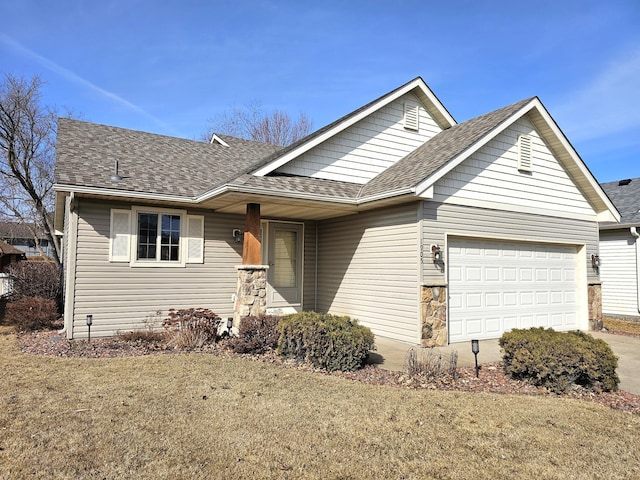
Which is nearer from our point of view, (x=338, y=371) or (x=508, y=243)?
(x=338, y=371)

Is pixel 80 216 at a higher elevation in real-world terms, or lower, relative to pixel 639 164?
lower

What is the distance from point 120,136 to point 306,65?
8.20 m

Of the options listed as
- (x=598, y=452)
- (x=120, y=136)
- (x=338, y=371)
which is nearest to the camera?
(x=598, y=452)

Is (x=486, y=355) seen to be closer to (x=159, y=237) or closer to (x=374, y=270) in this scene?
(x=374, y=270)

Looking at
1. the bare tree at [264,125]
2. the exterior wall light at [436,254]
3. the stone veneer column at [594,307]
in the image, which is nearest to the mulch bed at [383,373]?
the exterior wall light at [436,254]

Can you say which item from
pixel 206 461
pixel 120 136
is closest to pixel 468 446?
pixel 206 461

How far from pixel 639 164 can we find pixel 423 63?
16.7 meters

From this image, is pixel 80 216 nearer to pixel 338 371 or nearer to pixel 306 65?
pixel 338 371

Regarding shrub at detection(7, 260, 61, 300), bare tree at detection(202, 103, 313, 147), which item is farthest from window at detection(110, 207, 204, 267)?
bare tree at detection(202, 103, 313, 147)

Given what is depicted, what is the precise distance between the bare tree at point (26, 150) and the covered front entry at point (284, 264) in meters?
17.0

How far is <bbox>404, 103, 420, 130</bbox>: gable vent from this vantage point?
11.6 meters

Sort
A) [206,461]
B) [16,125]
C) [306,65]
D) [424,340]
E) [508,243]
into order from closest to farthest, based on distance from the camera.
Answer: [206,461]
[424,340]
[508,243]
[306,65]
[16,125]

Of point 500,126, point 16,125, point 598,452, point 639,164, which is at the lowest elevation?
point 598,452

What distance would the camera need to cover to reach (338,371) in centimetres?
643
